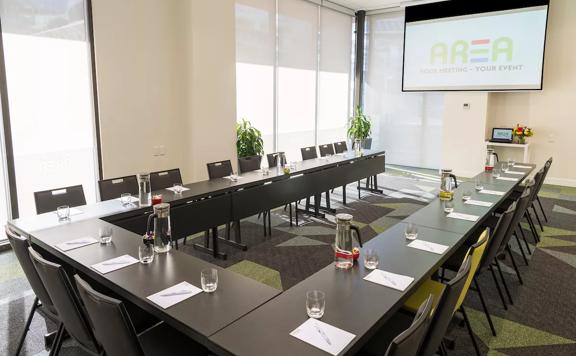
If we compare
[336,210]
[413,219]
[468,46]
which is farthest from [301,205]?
[468,46]

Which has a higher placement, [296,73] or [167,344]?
[296,73]

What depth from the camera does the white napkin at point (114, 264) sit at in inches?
88.4

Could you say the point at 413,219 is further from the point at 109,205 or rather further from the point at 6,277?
the point at 6,277

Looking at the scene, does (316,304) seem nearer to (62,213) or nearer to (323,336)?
(323,336)

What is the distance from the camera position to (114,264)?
2.31m

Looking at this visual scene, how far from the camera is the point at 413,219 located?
10.9ft

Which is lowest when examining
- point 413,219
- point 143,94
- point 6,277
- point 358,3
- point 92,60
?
point 6,277

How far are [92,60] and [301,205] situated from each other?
11.5 feet

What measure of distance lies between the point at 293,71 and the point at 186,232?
5212 millimetres

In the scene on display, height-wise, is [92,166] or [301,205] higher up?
[92,166]

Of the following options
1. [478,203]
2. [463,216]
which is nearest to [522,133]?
[478,203]

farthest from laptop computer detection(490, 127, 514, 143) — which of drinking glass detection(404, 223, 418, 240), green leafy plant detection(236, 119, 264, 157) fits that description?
drinking glass detection(404, 223, 418, 240)

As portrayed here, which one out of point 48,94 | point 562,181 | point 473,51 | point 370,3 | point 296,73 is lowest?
point 562,181

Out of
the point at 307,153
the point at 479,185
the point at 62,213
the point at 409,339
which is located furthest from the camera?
the point at 307,153
